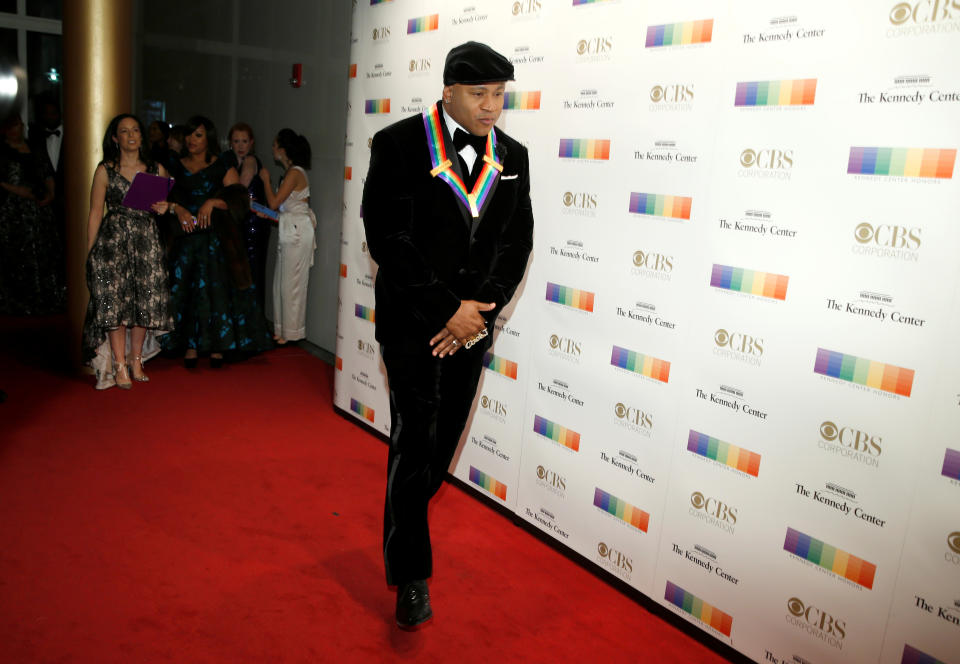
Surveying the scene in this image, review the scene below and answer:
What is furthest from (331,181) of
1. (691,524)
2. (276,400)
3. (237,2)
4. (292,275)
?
(691,524)

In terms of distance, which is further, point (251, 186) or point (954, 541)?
point (251, 186)

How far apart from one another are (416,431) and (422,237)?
64cm

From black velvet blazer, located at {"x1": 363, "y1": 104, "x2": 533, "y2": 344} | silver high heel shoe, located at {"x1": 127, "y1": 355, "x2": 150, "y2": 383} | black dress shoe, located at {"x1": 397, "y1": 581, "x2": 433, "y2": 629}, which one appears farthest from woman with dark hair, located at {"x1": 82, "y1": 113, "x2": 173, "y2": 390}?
black dress shoe, located at {"x1": 397, "y1": 581, "x2": 433, "y2": 629}

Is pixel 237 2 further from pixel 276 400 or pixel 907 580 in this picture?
pixel 907 580

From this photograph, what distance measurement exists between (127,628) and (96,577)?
1.26ft

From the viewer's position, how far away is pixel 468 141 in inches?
96.0

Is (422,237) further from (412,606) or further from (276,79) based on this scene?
(276,79)

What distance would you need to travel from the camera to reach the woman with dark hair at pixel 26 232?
6.16m

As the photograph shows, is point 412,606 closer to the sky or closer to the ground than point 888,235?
closer to the ground

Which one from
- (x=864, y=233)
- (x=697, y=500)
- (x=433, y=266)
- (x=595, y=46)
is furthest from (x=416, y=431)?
(x=595, y=46)

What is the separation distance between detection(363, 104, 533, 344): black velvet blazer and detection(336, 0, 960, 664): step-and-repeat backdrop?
23.9 inches

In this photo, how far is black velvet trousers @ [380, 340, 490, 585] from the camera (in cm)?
242

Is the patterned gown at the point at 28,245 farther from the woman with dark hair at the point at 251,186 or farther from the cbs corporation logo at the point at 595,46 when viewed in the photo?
the cbs corporation logo at the point at 595,46

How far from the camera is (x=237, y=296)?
214 inches
